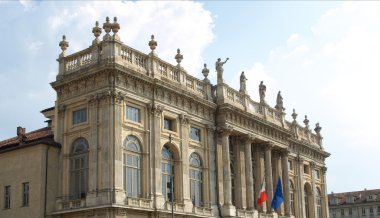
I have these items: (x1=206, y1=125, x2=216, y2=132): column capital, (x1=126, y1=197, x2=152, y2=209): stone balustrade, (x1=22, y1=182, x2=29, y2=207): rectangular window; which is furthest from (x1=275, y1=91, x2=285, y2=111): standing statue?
(x1=22, y1=182, x2=29, y2=207): rectangular window

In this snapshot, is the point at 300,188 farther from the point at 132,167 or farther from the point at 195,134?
the point at 132,167

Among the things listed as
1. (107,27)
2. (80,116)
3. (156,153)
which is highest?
(107,27)

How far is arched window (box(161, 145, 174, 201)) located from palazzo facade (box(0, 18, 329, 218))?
0.07 m

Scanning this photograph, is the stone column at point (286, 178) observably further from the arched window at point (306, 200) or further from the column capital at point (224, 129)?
the column capital at point (224, 129)

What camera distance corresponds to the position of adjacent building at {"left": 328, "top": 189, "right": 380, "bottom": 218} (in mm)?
108875

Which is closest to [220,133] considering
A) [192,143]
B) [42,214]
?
[192,143]

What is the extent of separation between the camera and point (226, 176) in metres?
45.1

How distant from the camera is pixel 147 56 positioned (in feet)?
133

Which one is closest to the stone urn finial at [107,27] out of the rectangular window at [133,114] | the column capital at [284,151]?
the rectangular window at [133,114]

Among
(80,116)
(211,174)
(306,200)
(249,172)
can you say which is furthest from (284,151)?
(80,116)

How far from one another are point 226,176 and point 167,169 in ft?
20.2

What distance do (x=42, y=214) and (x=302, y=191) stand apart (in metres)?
30.1

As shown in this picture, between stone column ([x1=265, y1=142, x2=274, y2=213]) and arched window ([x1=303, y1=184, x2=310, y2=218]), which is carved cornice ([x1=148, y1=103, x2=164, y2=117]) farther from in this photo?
arched window ([x1=303, y1=184, x2=310, y2=218])

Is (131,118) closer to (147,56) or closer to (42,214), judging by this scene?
(147,56)
